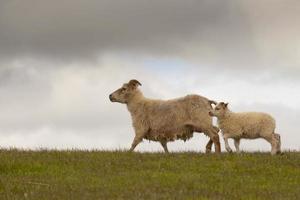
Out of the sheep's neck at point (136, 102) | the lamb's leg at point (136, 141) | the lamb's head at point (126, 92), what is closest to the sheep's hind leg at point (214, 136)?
the lamb's leg at point (136, 141)

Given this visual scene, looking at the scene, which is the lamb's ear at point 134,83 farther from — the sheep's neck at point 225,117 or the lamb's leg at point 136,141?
the sheep's neck at point 225,117

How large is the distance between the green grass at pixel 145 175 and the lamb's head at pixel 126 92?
12.9 feet

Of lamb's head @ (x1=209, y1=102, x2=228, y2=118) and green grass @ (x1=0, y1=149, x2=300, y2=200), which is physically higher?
lamb's head @ (x1=209, y1=102, x2=228, y2=118)

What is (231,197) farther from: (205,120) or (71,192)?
(205,120)

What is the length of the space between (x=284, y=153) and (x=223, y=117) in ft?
7.89

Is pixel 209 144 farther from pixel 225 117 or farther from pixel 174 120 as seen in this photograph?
pixel 174 120

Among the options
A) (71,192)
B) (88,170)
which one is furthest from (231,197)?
(88,170)

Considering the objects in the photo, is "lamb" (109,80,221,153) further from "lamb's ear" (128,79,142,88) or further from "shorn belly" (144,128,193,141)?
"lamb's ear" (128,79,142,88)

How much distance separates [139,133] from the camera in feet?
76.6

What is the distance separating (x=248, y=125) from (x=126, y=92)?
14.8 feet

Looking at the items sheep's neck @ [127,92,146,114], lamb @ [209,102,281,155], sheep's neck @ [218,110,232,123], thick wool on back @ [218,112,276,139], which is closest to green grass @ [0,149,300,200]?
lamb @ [209,102,281,155]

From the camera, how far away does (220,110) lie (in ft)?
77.0

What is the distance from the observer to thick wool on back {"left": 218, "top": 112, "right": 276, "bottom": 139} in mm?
22516

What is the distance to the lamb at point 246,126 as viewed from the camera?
2252cm
